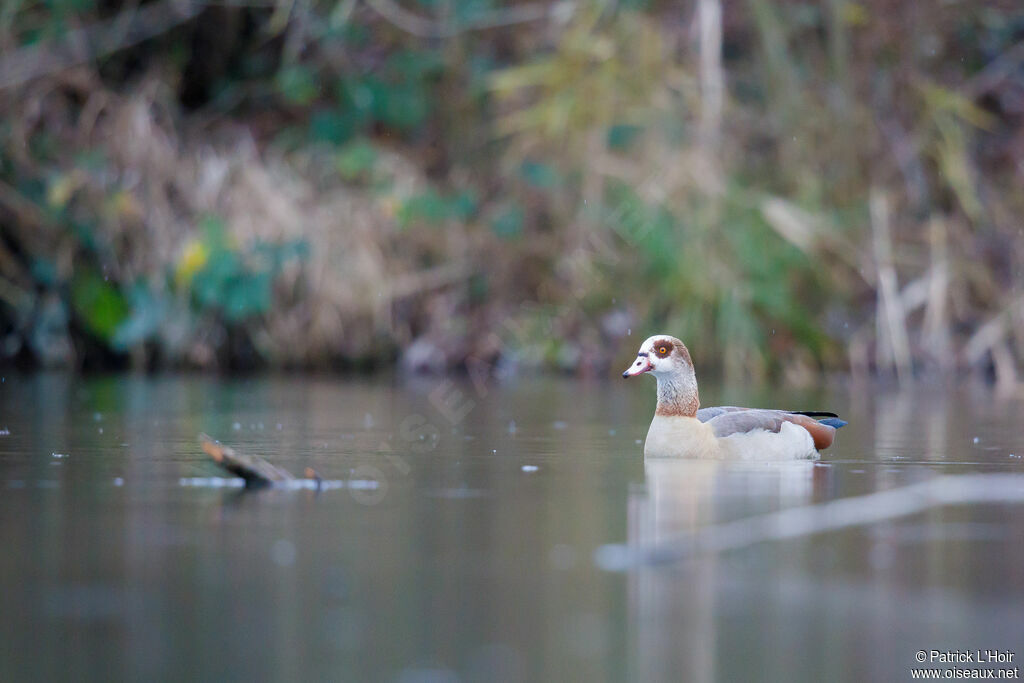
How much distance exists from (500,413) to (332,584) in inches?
240

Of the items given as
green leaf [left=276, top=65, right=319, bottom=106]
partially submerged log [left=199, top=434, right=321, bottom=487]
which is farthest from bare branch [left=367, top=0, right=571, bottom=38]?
partially submerged log [left=199, top=434, right=321, bottom=487]

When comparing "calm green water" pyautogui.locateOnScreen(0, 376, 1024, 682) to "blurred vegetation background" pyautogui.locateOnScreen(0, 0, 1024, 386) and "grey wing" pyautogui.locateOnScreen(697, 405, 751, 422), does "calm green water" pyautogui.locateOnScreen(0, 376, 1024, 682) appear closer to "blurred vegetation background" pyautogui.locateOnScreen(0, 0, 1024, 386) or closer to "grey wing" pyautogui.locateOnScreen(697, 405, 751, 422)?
"grey wing" pyautogui.locateOnScreen(697, 405, 751, 422)

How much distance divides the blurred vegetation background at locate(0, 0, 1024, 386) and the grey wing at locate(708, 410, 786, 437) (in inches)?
301

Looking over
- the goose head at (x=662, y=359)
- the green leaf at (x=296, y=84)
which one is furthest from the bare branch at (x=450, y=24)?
the goose head at (x=662, y=359)

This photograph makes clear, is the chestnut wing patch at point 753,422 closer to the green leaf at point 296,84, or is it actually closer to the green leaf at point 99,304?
the green leaf at point 99,304

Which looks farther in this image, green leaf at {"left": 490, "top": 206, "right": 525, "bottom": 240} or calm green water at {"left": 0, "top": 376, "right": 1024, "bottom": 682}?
green leaf at {"left": 490, "top": 206, "right": 525, "bottom": 240}

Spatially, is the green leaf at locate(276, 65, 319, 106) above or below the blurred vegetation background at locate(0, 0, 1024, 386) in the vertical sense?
above

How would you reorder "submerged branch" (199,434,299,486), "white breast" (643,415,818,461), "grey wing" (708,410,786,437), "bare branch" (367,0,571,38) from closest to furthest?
"submerged branch" (199,434,299,486) → "white breast" (643,415,818,461) → "grey wing" (708,410,786,437) → "bare branch" (367,0,571,38)

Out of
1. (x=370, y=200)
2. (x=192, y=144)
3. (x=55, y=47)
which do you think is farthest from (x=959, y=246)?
(x=55, y=47)

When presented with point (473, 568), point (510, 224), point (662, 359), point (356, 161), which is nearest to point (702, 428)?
point (662, 359)

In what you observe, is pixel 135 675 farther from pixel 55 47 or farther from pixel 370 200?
pixel 55 47

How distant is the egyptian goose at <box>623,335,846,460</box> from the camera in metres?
6.77

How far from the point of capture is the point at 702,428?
6.83 m

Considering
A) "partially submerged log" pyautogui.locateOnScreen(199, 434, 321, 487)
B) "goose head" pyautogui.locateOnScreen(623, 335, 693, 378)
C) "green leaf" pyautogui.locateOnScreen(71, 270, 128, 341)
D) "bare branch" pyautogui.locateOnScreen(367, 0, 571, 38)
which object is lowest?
"partially submerged log" pyautogui.locateOnScreen(199, 434, 321, 487)
